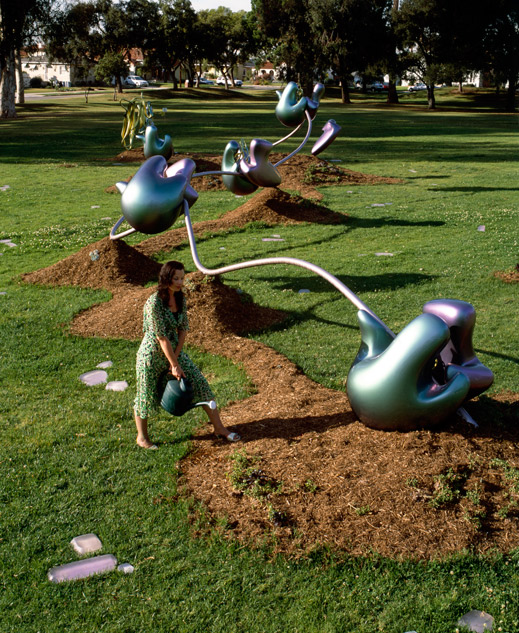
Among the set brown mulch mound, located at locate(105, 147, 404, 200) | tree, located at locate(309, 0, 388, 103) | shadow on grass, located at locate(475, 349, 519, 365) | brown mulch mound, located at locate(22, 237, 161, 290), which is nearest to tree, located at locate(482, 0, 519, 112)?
tree, located at locate(309, 0, 388, 103)

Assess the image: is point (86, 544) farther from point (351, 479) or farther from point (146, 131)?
point (146, 131)

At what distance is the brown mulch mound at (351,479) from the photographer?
3.83m

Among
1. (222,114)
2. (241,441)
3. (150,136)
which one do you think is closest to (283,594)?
(241,441)

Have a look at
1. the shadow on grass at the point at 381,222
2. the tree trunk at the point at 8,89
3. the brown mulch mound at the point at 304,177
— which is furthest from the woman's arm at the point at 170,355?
the tree trunk at the point at 8,89

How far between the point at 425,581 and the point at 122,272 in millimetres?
6470

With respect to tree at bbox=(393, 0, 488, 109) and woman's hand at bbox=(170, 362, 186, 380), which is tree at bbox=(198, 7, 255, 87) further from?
woman's hand at bbox=(170, 362, 186, 380)

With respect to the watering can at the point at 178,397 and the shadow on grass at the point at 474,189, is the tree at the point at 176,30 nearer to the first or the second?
the shadow on grass at the point at 474,189

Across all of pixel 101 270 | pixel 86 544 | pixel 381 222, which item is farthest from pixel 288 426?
pixel 381 222

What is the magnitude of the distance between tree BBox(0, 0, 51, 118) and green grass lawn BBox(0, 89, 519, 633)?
19.7 metres

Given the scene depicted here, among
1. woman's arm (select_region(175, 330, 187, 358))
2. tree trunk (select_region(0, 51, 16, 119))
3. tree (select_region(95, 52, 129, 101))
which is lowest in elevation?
woman's arm (select_region(175, 330, 187, 358))

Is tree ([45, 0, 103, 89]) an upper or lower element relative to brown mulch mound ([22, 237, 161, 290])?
upper

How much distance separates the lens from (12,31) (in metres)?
33.4

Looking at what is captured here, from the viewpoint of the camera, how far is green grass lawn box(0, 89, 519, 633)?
3.44 m

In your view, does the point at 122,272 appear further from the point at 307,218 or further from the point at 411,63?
the point at 411,63
